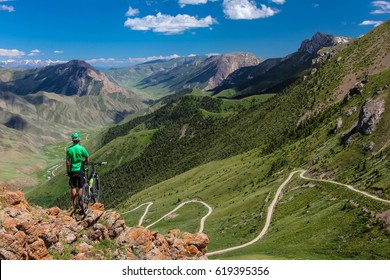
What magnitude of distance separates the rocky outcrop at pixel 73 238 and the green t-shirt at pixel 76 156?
5270 mm

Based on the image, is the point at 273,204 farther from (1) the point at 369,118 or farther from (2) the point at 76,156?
(2) the point at 76,156

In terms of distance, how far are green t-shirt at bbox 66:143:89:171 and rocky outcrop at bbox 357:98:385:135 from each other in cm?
9172

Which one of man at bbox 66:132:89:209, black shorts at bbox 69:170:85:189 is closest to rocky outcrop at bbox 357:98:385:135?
black shorts at bbox 69:170:85:189

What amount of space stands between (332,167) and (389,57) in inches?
4606

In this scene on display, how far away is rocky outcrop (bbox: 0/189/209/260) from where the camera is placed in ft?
94.1

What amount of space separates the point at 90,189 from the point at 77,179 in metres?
2.10

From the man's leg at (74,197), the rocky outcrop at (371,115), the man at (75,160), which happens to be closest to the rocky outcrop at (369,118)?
the rocky outcrop at (371,115)

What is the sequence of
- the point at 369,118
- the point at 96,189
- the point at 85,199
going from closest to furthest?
the point at 85,199, the point at 96,189, the point at 369,118

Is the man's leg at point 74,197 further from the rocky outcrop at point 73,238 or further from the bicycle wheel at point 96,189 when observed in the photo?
the bicycle wheel at point 96,189

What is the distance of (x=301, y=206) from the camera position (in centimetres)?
8550

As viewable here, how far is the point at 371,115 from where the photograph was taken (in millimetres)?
107938

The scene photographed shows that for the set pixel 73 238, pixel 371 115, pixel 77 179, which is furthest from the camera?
pixel 371 115

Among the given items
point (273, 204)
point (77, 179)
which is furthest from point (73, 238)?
point (273, 204)

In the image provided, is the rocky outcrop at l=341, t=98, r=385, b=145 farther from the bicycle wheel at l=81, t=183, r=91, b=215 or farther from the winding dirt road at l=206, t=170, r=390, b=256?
the bicycle wheel at l=81, t=183, r=91, b=215
